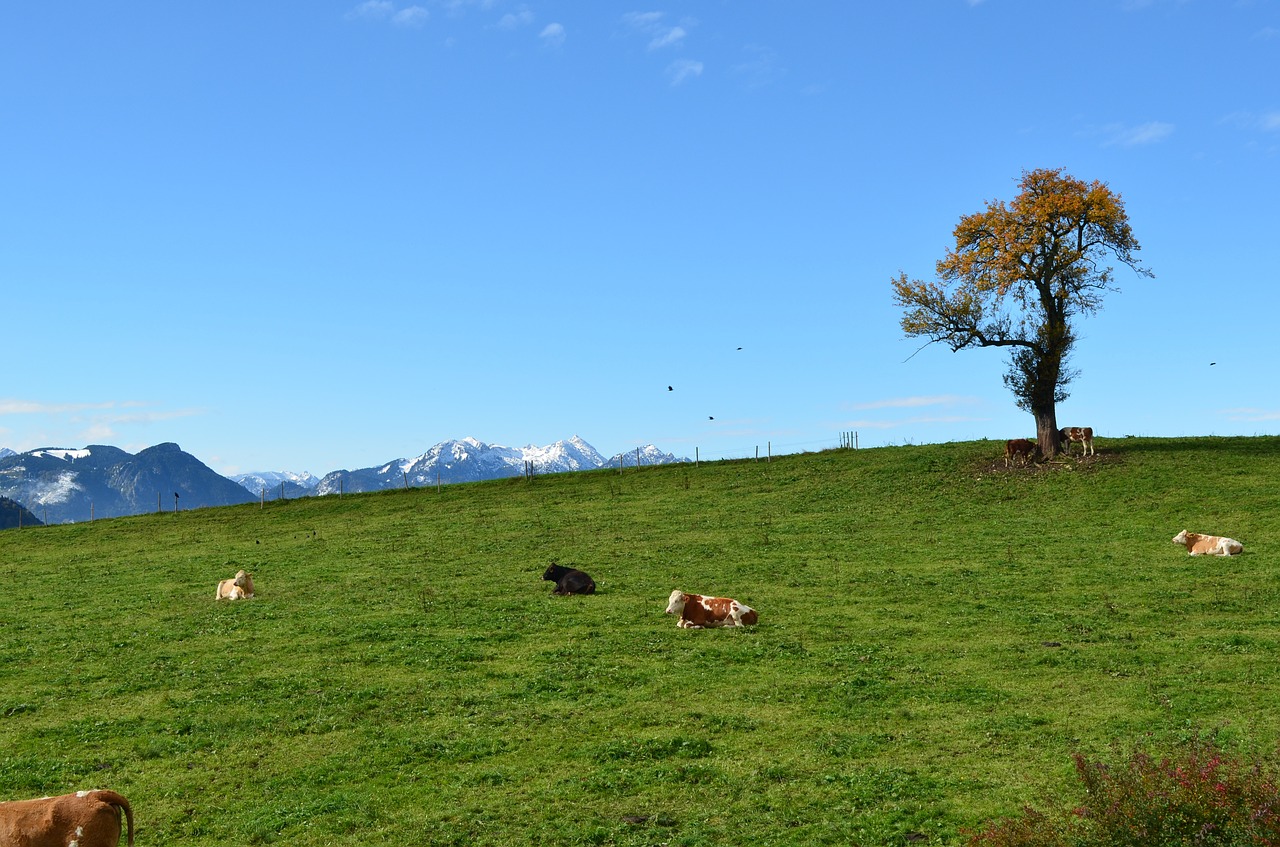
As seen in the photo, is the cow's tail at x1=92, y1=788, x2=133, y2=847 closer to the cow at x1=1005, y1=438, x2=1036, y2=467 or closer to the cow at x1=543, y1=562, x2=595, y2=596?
the cow at x1=543, y1=562, x2=595, y2=596

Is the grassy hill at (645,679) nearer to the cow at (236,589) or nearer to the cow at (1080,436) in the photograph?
the cow at (236,589)

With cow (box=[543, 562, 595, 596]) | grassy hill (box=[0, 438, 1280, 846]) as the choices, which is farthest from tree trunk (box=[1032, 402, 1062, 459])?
cow (box=[543, 562, 595, 596])

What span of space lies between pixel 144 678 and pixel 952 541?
30.5 metres

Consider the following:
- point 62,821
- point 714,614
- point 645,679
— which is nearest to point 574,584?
point 714,614

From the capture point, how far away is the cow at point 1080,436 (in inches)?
2345

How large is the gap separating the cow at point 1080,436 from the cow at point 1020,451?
3.05m

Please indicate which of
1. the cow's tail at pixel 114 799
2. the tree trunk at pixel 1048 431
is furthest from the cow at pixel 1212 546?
the cow's tail at pixel 114 799

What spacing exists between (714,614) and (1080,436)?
42.8 metres

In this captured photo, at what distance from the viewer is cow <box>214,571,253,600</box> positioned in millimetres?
33656

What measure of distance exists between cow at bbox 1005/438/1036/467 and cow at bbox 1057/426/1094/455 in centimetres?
305

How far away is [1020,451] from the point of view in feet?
193

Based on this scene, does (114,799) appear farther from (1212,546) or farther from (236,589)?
(1212,546)

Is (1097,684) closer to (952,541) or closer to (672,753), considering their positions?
(672,753)

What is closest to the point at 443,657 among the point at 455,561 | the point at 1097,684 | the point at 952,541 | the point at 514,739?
the point at 514,739
